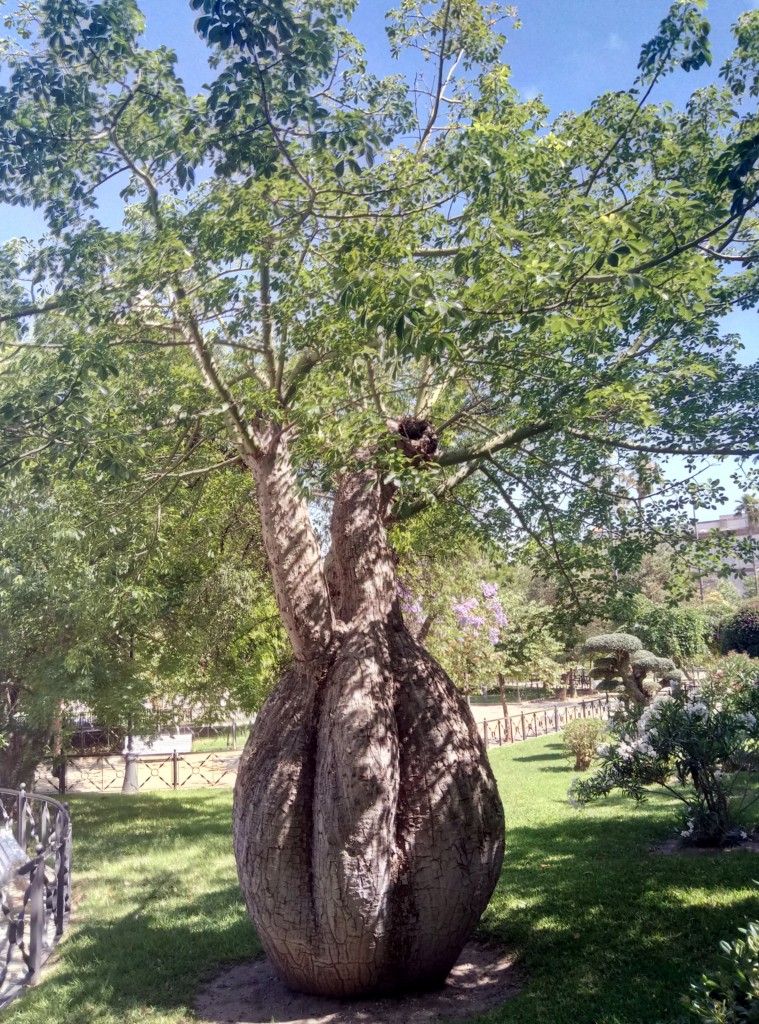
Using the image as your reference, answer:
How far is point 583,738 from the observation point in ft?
53.4

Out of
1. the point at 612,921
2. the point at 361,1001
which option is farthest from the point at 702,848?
the point at 361,1001

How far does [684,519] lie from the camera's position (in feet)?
25.4

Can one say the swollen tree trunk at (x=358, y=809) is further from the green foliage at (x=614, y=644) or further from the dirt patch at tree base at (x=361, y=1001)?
the green foliage at (x=614, y=644)

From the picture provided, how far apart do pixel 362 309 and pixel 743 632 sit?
24.9 meters

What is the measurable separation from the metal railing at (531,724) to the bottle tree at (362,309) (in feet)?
55.8

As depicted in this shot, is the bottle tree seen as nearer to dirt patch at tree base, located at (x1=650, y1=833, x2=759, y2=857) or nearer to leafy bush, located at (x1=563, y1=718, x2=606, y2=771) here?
dirt patch at tree base, located at (x1=650, y1=833, x2=759, y2=857)

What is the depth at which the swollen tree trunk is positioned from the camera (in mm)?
5277

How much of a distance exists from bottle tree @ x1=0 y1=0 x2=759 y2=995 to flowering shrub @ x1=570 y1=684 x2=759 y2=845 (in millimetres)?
2090

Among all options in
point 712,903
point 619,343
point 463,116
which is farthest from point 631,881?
point 463,116

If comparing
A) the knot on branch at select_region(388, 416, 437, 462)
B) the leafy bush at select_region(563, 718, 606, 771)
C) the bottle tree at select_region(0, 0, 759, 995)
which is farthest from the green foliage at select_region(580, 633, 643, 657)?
the knot on branch at select_region(388, 416, 437, 462)

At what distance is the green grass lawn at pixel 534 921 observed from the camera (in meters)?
5.18

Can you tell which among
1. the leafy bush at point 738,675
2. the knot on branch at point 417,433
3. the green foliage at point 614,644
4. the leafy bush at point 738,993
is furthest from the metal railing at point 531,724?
the leafy bush at point 738,993

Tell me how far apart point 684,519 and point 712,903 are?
11.2ft

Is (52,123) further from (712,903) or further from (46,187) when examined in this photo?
(712,903)
